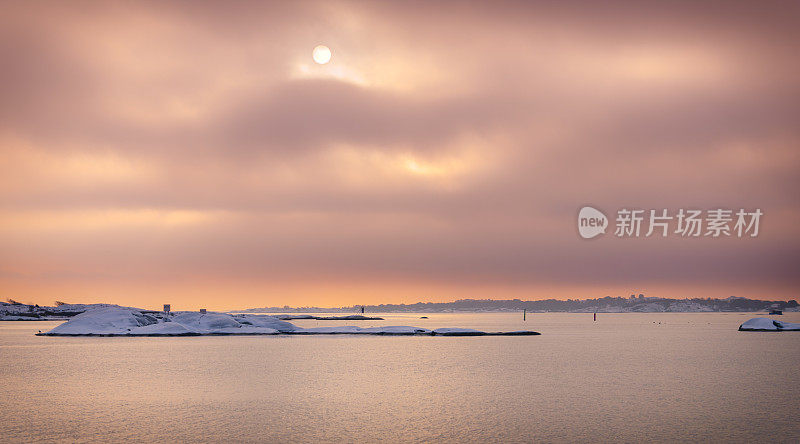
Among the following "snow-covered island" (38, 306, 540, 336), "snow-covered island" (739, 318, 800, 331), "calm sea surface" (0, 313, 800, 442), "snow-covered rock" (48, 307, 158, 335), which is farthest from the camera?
"snow-covered island" (739, 318, 800, 331)

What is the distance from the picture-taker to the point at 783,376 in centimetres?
3806

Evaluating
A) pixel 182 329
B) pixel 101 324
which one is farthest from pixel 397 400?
pixel 101 324

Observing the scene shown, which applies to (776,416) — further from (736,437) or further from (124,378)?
(124,378)


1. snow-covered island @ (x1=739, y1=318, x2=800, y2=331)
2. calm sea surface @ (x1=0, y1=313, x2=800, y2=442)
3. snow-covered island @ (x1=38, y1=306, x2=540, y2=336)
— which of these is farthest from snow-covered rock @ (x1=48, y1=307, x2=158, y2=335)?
snow-covered island @ (x1=739, y1=318, x2=800, y2=331)

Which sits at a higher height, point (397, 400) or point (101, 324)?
point (397, 400)

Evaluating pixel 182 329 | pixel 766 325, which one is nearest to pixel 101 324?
pixel 182 329

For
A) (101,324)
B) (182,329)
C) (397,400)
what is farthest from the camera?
(101,324)

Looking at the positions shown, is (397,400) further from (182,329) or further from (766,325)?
(766,325)

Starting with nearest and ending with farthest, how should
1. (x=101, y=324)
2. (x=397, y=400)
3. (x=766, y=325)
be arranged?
(x=397, y=400) < (x=101, y=324) < (x=766, y=325)

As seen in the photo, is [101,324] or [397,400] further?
[101,324]

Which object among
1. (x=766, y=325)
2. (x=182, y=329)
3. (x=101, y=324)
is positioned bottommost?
(x=182, y=329)

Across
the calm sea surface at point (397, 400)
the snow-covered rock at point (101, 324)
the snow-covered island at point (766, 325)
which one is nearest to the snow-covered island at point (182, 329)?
the snow-covered rock at point (101, 324)

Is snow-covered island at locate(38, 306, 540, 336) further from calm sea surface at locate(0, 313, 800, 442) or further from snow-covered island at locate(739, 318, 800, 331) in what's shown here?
snow-covered island at locate(739, 318, 800, 331)

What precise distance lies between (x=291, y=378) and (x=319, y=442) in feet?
57.7
